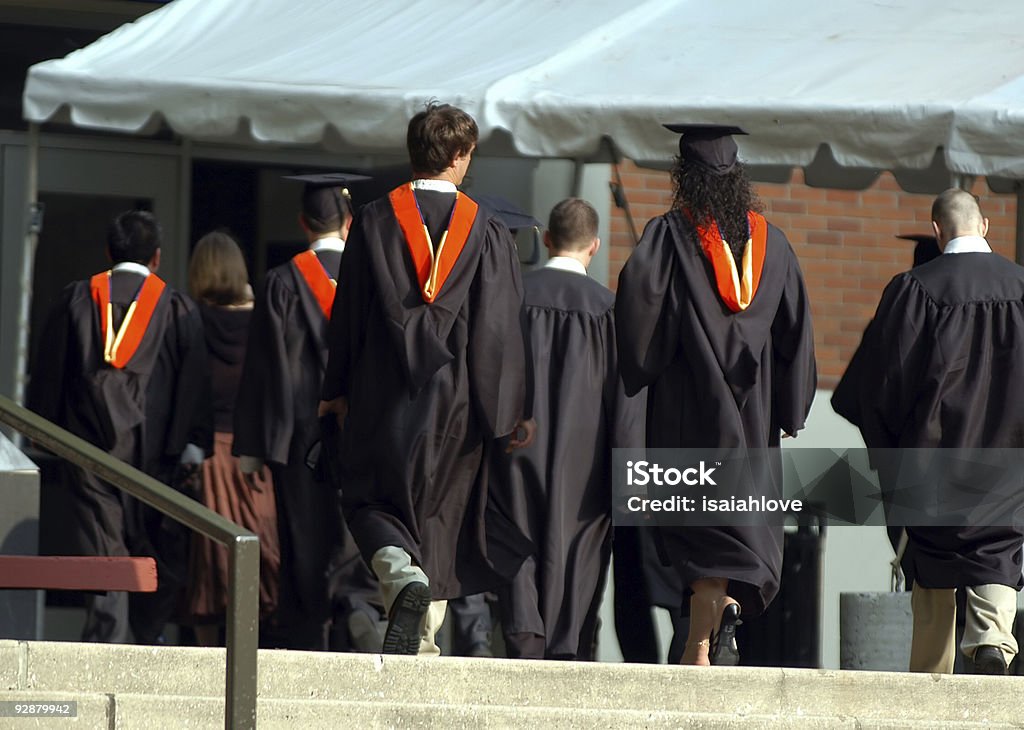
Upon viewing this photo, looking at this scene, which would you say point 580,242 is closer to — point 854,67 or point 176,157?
point 854,67

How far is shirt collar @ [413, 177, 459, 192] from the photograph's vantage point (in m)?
6.12

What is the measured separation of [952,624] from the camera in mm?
6379

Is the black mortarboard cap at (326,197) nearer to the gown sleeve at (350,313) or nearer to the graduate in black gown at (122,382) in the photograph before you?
the graduate in black gown at (122,382)

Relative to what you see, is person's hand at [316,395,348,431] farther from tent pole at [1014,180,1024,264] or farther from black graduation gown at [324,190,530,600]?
tent pole at [1014,180,1024,264]

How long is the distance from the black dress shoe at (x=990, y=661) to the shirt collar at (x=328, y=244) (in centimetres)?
255

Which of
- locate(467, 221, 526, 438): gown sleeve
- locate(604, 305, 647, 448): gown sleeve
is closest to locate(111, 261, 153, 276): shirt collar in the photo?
locate(604, 305, 647, 448): gown sleeve

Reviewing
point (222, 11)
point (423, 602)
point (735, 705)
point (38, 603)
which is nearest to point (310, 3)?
point (222, 11)

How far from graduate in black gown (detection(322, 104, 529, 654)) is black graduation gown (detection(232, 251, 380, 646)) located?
0.88m

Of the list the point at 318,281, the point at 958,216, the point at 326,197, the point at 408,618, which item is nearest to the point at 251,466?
the point at 318,281

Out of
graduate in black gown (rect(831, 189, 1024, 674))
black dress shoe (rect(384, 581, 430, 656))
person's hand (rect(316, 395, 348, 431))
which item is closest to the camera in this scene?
black dress shoe (rect(384, 581, 430, 656))

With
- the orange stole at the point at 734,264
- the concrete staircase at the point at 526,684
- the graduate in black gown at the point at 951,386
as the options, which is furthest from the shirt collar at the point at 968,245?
the concrete staircase at the point at 526,684

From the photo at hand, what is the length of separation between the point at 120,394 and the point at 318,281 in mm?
1011

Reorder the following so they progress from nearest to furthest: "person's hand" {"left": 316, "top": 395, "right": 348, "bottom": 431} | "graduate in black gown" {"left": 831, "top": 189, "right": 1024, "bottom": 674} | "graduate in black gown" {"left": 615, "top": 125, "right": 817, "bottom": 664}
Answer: "graduate in black gown" {"left": 615, "top": 125, "right": 817, "bottom": 664}, "person's hand" {"left": 316, "top": 395, "right": 348, "bottom": 431}, "graduate in black gown" {"left": 831, "top": 189, "right": 1024, "bottom": 674}

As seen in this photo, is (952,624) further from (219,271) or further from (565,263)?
(219,271)
